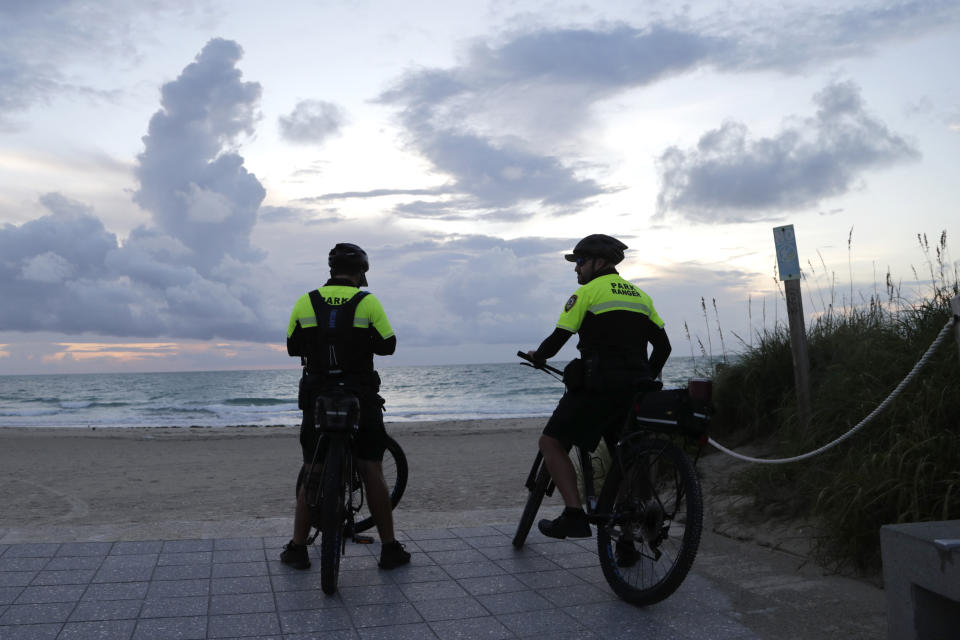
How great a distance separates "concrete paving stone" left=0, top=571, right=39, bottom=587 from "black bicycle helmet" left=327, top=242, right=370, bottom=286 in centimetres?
231

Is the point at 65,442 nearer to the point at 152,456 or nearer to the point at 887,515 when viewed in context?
the point at 152,456

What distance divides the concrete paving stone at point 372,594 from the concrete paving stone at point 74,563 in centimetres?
151

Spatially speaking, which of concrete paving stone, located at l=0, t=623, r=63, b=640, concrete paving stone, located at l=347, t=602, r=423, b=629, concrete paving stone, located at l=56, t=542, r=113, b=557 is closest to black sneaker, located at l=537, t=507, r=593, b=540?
concrete paving stone, located at l=347, t=602, r=423, b=629

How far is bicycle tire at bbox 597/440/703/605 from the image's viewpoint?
11.3 feet

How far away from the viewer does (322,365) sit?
420 centimetres

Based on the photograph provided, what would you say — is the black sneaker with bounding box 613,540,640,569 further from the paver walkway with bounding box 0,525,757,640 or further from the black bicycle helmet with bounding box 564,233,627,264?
the black bicycle helmet with bounding box 564,233,627,264

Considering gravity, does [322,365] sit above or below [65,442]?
above

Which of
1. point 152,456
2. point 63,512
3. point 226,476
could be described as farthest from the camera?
point 152,456

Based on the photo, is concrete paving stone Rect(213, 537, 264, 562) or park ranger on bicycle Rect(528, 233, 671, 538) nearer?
park ranger on bicycle Rect(528, 233, 671, 538)

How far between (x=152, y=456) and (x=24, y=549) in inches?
409

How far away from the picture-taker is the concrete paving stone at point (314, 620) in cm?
335

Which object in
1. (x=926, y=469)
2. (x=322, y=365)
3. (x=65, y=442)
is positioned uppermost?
(x=322, y=365)

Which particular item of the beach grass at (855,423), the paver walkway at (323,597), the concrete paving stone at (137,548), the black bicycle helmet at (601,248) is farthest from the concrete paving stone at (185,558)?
the beach grass at (855,423)

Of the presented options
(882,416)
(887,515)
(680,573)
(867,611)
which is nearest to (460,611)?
(680,573)
